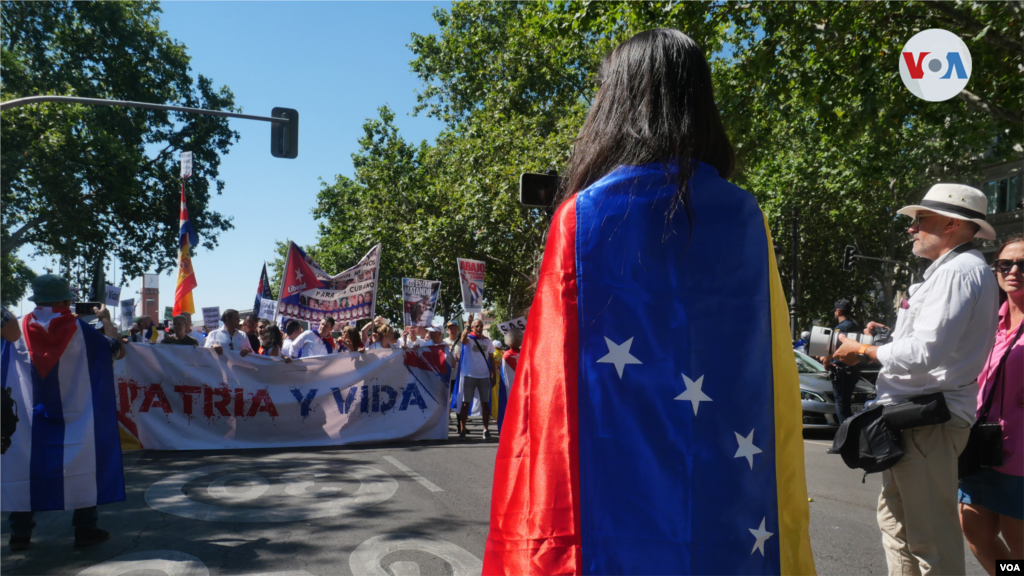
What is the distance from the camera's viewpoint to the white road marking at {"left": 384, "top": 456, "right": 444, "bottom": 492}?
22.4 ft

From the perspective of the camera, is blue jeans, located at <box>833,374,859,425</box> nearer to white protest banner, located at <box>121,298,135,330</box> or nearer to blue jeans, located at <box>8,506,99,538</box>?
blue jeans, located at <box>8,506,99,538</box>

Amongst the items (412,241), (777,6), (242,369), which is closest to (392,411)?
(242,369)

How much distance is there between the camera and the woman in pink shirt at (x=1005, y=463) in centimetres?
313

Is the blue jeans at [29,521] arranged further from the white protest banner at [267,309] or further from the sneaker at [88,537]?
the white protest banner at [267,309]

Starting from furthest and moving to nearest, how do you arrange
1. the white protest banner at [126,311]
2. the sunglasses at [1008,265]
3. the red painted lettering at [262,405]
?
the white protest banner at [126,311], the red painted lettering at [262,405], the sunglasses at [1008,265]

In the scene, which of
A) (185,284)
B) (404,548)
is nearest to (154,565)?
(404,548)

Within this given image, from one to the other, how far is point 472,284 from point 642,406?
13.8m

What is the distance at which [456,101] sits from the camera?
3459 centimetres

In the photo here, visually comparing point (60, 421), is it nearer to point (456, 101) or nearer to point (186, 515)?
point (186, 515)

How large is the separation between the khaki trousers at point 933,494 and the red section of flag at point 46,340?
500 centimetres

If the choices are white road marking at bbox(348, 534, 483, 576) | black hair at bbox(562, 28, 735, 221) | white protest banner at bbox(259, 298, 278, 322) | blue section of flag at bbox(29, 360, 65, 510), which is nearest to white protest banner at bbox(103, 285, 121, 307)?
white protest banner at bbox(259, 298, 278, 322)

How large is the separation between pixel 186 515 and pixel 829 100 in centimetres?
1090

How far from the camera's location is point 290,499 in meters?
6.26

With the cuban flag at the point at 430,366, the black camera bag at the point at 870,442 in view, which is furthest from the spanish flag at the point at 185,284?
the black camera bag at the point at 870,442
